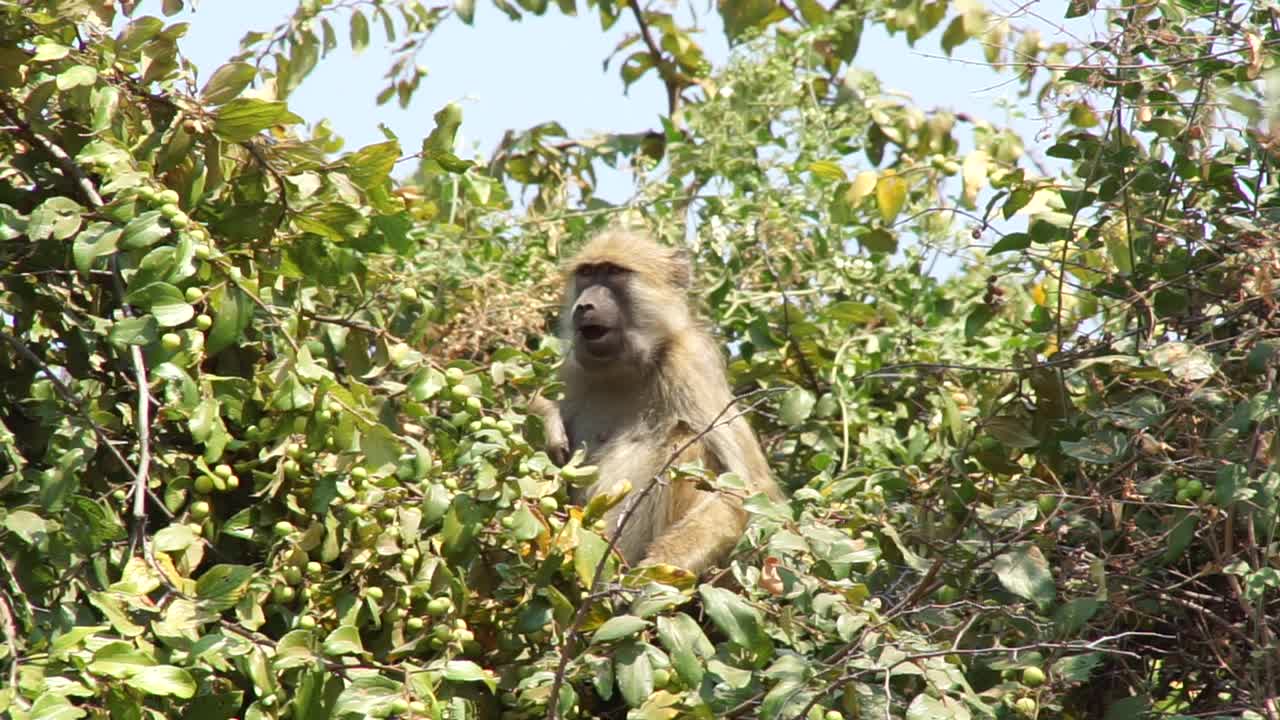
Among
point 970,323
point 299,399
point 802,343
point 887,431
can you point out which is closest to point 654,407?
point 802,343

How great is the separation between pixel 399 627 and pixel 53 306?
127 cm

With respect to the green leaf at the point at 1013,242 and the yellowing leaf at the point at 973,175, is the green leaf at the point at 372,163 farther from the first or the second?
the yellowing leaf at the point at 973,175

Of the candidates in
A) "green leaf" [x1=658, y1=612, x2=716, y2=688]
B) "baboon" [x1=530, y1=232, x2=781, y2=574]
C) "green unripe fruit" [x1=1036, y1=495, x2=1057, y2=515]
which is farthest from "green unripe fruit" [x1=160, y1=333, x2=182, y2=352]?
"baboon" [x1=530, y1=232, x2=781, y2=574]

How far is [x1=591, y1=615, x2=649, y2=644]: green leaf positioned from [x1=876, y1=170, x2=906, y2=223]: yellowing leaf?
281cm

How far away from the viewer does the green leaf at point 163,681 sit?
304 centimetres

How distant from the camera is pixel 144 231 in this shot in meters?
3.45

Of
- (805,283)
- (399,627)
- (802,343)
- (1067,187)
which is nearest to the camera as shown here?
(399,627)

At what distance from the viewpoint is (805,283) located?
6699mm

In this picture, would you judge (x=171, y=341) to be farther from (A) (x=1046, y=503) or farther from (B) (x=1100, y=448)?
(B) (x=1100, y=448)

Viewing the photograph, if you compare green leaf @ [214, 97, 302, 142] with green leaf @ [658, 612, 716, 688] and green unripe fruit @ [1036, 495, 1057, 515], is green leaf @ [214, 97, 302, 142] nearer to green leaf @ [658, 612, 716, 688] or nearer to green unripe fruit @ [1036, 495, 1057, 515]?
green leaf @ [658, 612, 716, 688]

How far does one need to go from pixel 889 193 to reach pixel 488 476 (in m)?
2.72

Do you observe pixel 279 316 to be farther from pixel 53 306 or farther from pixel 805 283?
pixel 805 283

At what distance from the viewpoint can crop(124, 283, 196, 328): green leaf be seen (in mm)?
3371

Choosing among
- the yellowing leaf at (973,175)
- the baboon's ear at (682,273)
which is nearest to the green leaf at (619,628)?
the yellowing leaf at (973,175)
